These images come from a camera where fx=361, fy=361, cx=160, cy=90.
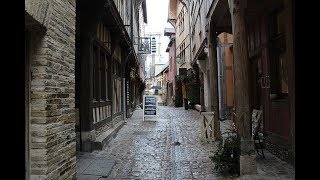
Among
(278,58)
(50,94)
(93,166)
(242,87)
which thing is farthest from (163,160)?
(50,94)

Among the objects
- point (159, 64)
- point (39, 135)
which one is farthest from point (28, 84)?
point (159, 64)

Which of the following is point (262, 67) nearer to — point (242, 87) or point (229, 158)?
point (242, 87)

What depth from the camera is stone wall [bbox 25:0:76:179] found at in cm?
446

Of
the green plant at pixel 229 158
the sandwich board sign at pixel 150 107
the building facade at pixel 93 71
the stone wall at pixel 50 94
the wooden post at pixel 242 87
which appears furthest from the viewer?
the sandwich board sign at pixel 150 107

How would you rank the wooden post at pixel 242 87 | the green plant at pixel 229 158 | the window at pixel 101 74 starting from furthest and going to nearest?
the window at pixel 101 74 → the green plant at pixel 229 158 → the wooden post at pixel 242 87

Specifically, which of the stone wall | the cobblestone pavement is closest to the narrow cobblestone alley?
the cobblestone pavement

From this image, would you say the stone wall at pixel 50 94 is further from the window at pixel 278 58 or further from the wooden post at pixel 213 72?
the wooden post at pixel 213 72

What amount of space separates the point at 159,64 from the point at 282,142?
8246 cm

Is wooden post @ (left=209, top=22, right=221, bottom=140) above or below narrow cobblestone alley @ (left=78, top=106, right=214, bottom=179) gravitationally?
above

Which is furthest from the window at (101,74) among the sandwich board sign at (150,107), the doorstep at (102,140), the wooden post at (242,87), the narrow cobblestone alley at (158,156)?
the sandwich board sign at (150,107)

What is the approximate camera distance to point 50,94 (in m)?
4.69

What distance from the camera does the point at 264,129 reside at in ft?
31.5

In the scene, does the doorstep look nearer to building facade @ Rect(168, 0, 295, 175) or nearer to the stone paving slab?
the stone paving slab

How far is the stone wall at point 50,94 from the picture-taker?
4457mm
